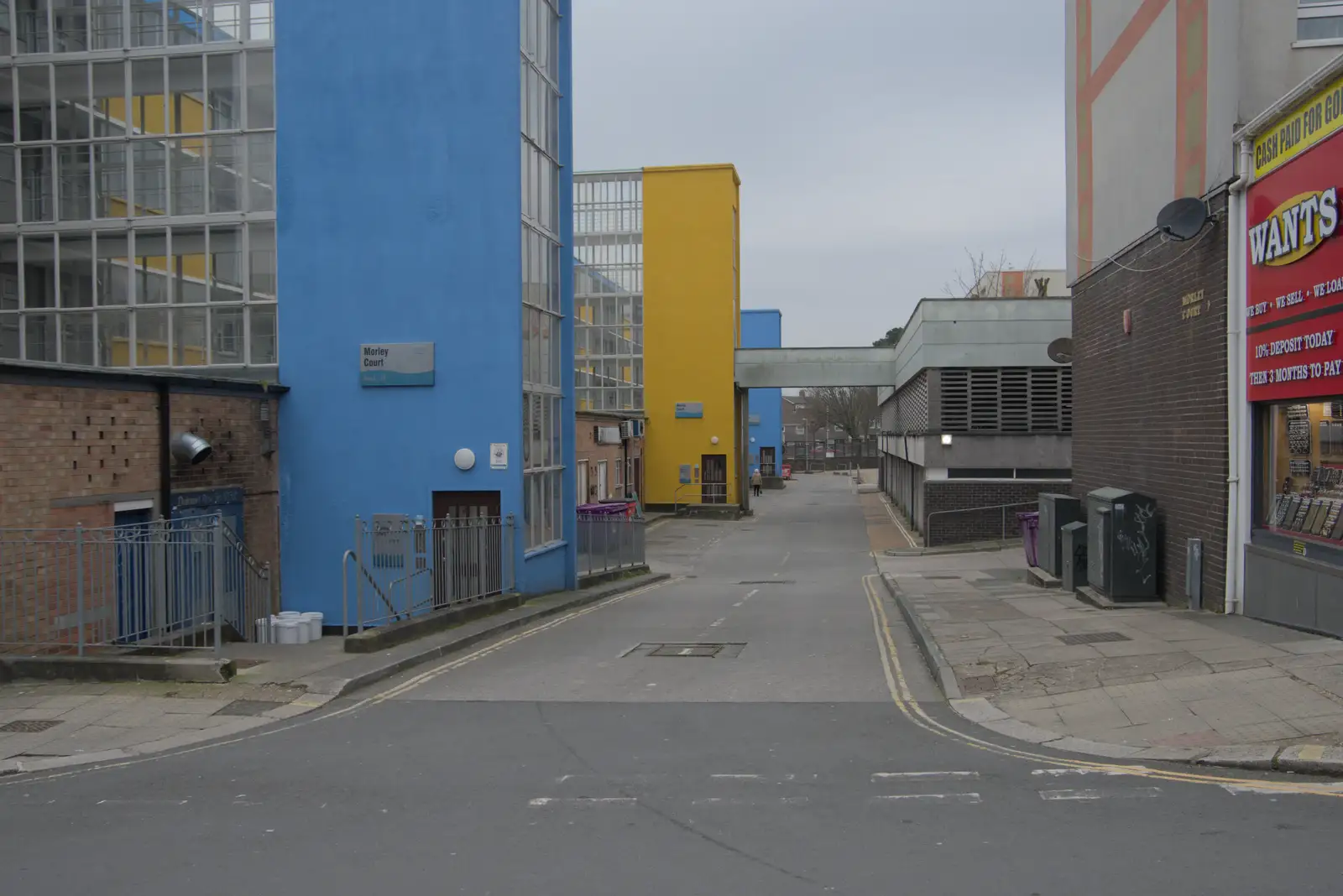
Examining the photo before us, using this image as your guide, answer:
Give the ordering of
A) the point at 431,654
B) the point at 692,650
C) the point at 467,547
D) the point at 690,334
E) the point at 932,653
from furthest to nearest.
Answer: the point at 690,334, the point at 467,547, the point at 692,650, the point at 431,654, the point at 932,653

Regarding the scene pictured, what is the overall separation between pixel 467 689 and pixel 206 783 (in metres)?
3.89

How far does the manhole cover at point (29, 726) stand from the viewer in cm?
940

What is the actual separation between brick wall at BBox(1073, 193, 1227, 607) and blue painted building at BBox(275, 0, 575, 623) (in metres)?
9.77

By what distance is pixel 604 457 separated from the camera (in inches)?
1619

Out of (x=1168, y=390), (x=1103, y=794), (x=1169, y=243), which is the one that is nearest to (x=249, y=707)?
(x=1103, y=794)

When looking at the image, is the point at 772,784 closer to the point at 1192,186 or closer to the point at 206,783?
the point at 206,783

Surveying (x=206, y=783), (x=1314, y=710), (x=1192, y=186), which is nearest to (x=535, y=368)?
(x=1192, y=186)

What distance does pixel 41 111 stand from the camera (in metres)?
19.2

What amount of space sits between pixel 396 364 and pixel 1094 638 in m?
11.9

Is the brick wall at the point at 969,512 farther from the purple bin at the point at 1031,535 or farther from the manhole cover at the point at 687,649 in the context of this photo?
the manhole cover at the point at 687,649

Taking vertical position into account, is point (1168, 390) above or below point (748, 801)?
above

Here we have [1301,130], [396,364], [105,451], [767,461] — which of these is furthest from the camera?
[767,461]

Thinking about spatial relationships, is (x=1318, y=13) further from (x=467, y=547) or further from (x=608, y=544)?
(x=608, y=544)

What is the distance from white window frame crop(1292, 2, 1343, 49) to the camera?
40.2 feet
